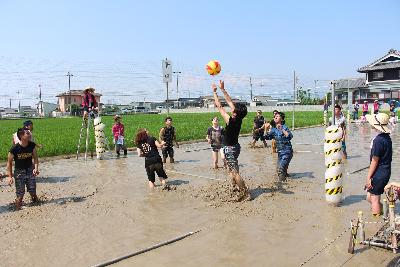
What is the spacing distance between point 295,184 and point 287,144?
3.51 ft

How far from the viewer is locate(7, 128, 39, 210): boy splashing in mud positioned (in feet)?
28.5

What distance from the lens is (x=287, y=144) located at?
10375 mm

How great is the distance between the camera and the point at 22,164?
8.84 metres

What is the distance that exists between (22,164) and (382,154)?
721 cm

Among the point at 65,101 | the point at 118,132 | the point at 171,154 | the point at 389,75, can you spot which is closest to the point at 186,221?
the point at 171,154

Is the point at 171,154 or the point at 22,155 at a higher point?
the point at 22,155

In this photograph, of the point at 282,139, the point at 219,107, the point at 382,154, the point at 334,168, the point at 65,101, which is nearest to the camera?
the point at 382,154

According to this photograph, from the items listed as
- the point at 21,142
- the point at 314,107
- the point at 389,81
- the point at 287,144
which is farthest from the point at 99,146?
the point at 314,107

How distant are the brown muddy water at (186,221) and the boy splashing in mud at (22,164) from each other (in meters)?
0.50

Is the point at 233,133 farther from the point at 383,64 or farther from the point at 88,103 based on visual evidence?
the point at 383,64

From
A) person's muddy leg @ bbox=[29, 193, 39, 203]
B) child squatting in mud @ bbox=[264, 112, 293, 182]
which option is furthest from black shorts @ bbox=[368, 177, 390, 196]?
person's muddy leg @ bbox=[29, 193, 39, 203]

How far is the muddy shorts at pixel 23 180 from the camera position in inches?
345

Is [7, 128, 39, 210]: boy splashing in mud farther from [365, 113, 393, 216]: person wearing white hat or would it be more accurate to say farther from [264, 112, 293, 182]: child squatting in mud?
[365, 113, 393, 216]: person wearing white hat

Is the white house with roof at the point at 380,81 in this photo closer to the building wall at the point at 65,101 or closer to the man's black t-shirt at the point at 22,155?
the man's black t-shirt at the point at 22,155
